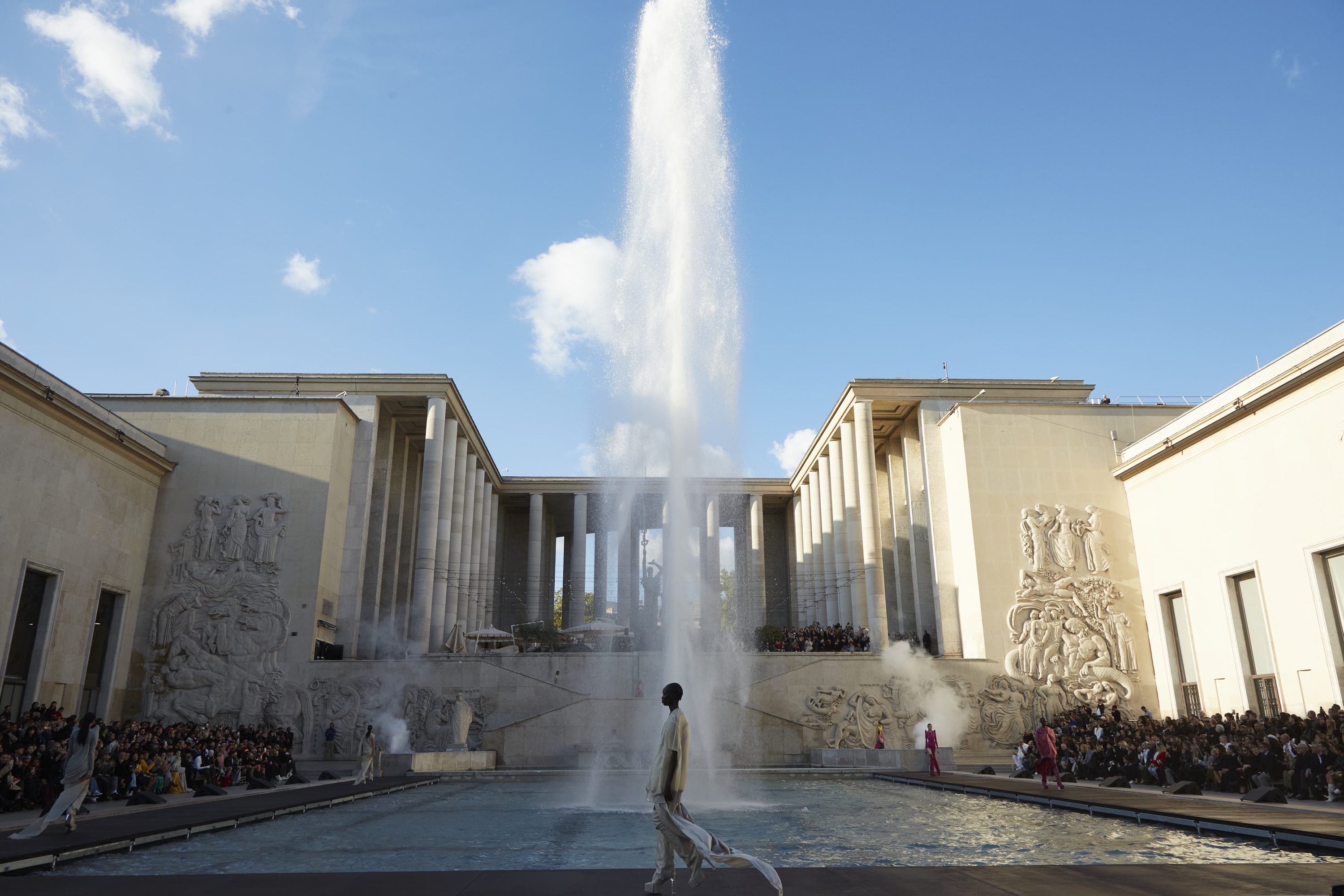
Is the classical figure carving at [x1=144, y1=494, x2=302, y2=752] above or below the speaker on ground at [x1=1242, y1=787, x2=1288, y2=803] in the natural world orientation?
Answer: above

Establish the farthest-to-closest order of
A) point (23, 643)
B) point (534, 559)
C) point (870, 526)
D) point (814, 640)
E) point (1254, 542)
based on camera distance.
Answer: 1. point (534, 559)
2. point (870, 526)
3. point (814, 640)
4. point (1254, 542)
5. point (23, 643)

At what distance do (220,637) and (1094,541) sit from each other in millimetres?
30075

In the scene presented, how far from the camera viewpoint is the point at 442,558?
122 feet

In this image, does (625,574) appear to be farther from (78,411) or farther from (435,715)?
(78,411)

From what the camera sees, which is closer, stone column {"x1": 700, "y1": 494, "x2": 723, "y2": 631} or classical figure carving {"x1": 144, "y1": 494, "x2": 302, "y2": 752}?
classical figure carving {"x1": 144, "y1": 494, "x2": 302, "y2": 752}

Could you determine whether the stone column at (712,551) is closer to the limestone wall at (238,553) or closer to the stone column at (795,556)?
the stone column at (795,556)

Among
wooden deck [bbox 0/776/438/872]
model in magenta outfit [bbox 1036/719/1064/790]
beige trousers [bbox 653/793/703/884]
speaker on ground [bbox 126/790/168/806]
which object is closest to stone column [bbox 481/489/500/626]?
wooden deck [bbox 0/776/438/872]

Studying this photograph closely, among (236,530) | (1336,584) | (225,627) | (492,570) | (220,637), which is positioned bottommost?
(220,637)

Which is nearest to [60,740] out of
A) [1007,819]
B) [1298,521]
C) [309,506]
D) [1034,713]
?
[309,506]

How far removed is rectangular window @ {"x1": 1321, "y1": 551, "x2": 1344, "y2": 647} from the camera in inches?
834

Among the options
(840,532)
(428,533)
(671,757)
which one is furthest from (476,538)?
(671,757)

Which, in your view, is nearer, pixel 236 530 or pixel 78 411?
pixel 78 411

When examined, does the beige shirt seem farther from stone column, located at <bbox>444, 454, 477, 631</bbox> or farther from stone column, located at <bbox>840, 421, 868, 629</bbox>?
stone column, located at <bbox>444, 454, 477, 631</bbox>

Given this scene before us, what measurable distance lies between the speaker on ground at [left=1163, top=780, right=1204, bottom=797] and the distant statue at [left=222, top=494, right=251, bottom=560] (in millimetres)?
27803
